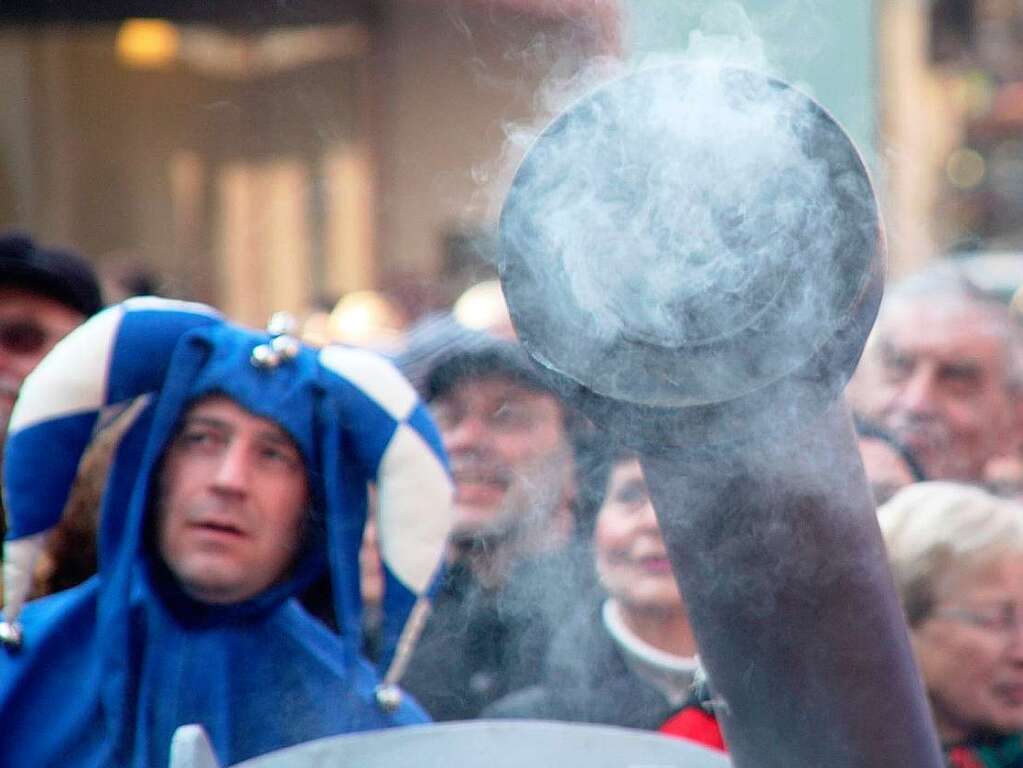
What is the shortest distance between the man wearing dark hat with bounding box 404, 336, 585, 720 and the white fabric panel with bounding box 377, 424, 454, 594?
1.07 ft

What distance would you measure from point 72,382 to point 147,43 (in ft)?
24.5

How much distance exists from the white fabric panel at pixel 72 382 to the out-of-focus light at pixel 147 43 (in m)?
7.39

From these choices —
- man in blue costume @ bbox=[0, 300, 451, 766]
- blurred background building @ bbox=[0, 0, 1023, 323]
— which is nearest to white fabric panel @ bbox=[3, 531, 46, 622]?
man in blue costume @ bbox=[0, 300, 451, 766]

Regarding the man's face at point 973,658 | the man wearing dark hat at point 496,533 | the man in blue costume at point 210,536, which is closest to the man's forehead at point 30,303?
the man wearing dark hat at point 496,533

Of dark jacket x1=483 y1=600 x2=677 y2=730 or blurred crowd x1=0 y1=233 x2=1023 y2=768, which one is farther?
dark jacket x1=483 y1=600 x2=677 y2=730

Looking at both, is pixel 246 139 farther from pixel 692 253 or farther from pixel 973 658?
pixel 692 253

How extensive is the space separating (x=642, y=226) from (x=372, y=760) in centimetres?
67

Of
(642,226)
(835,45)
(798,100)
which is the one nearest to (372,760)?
(642,226)

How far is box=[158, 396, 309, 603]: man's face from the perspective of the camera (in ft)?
7.98

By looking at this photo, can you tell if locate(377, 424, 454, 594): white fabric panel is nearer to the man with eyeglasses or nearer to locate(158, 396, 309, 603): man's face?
locate(158, 396, 309, 603): man's face

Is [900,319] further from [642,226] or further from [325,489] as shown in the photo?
[642,226]

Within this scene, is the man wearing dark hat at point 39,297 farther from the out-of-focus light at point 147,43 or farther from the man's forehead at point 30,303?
the out-of-focus light at point 147,43

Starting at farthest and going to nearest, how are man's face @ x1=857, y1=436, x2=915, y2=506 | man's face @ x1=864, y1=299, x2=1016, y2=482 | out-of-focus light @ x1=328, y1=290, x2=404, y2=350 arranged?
out-of-focus light @ x1=328, y1=290, x2=404, y2=350, man's face @ x1=864, y1=299, x2=1016, y2=482, man's face @ x1=857, y1=436, x2=915, y2=506

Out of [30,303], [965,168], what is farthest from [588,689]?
[965,168]
